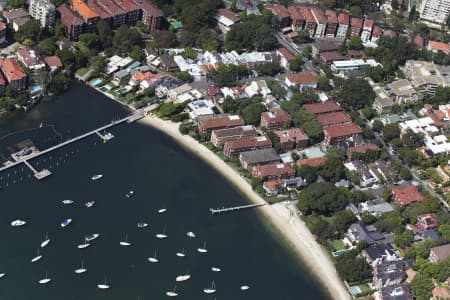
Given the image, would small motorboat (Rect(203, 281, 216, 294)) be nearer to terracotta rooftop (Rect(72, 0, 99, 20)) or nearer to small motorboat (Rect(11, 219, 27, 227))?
small motorboat (Rect(11, 219, 27, 227))

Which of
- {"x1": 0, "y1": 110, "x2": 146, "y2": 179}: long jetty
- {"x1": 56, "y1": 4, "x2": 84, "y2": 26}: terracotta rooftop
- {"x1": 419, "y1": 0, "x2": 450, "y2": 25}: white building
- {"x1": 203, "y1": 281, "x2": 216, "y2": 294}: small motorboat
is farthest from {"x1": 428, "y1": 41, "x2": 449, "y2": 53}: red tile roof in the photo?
{"x1": 203, "y1": 281, "x2": 216, "y2": 294}: small motorboat

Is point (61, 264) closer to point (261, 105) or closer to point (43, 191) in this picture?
point (43, 191)

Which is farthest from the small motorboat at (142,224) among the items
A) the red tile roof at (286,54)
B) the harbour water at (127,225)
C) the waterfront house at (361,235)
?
the red tile roof at (286,54)

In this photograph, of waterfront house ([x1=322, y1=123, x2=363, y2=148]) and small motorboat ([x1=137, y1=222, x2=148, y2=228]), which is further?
waterfront house ([x1=322, y1=123, x2=363, y2=148])

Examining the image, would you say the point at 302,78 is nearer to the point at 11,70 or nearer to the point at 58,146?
the point at 58,146

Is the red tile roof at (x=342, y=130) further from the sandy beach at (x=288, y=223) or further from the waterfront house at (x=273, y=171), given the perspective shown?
the sandy beach at (x=288, y=223)

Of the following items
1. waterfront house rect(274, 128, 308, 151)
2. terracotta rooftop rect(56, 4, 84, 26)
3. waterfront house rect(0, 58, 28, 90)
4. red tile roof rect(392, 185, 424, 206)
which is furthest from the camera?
terracotta rooftop rect(56, 4, 84, 26)

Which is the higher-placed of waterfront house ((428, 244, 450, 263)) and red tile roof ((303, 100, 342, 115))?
red tile roof ((303, 100, 342, 115))
